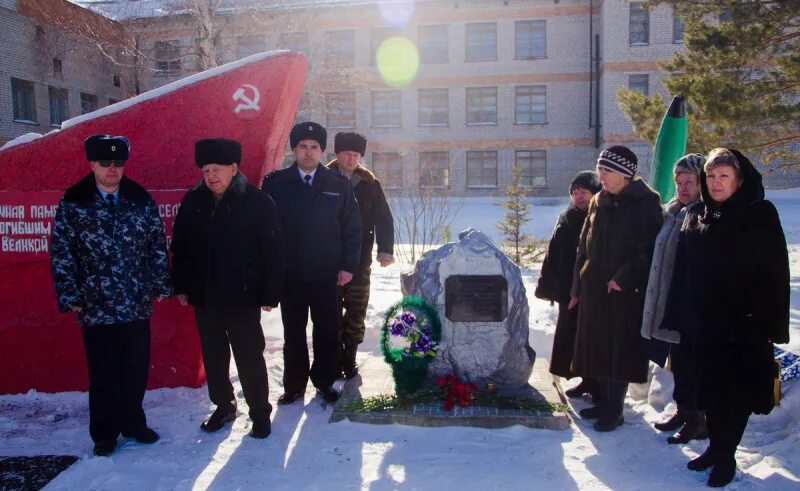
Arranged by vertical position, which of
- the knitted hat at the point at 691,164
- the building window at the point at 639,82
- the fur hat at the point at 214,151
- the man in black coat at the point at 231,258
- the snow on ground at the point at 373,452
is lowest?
the snow on ground at the point at 373,452

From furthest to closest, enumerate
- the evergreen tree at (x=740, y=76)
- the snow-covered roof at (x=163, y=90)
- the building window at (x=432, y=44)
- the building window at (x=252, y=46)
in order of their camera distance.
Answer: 1. the building window at (x=432, y=44)
2. the building window at (x=252, y=46)
3. the evergreen tree at (x=740, y=76)
4. the snow-covered roof at (x=163, y=90)

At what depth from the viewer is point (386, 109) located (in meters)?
26.4

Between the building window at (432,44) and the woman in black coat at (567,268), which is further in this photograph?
the building window at (432,44)

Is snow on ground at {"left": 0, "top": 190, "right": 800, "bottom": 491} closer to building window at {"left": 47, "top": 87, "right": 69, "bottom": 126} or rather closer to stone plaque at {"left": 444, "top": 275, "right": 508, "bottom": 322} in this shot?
stone plaque at {"left": 444, "top": 275, "right": 508, "bottom": 322}

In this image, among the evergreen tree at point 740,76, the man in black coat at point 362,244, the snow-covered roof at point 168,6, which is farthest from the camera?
the snow-covered roof at point 168,6

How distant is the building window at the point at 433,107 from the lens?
25.8 metres

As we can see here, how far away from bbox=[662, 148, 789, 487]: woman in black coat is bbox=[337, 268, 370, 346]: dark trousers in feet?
7.61

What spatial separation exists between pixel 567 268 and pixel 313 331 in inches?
71.1

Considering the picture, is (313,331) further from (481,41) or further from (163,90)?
(481,41)

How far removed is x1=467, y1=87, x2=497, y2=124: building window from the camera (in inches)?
1003

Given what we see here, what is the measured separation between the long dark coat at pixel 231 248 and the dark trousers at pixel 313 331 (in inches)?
19.8

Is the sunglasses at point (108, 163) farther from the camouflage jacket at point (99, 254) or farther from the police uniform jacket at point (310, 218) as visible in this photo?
the police uniform jacket at point (310, 218)

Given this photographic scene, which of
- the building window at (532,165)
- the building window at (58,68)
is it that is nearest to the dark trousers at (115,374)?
the building window at (58,68)

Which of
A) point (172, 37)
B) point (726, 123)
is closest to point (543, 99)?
point (172, 37)
